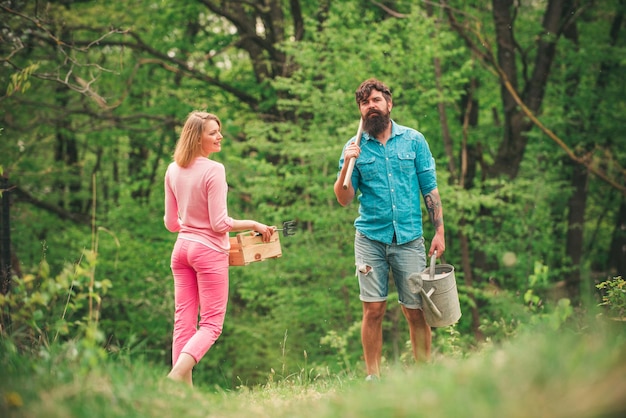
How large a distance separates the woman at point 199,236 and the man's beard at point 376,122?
41.6 inches

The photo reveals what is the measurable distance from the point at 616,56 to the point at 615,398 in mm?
12819

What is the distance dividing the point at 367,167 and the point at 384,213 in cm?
35

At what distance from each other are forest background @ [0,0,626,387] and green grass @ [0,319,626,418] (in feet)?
19.3

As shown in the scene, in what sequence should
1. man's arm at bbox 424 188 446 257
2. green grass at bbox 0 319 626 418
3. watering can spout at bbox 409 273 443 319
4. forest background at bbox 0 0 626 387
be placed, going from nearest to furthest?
green grass at bbox 0 319 626 418
watering can spout at bbox 409 273 443 319
man's arm at bbox 424 188 446 257
forest background at bbox 0 0 626 387

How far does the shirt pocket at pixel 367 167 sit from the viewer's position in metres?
4.49

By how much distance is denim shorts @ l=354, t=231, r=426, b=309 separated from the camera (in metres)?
4.42

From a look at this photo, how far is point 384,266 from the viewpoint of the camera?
4496mm

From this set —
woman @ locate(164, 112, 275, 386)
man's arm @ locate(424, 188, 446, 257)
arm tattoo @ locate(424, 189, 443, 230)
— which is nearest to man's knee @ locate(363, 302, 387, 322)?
man's arm @ locate(424, 188, 446, 257)

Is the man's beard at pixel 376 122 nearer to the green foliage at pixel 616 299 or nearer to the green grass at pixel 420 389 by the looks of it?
the green foliage at pixel 616 299

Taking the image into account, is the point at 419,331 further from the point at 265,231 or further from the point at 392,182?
the point at 265,231

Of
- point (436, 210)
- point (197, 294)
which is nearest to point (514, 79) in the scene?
point (436, 210)

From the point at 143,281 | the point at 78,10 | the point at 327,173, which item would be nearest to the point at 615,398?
the point at 327,173

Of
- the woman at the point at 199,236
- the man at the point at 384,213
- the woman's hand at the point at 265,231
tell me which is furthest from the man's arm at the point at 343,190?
the woman at the point at 199,236

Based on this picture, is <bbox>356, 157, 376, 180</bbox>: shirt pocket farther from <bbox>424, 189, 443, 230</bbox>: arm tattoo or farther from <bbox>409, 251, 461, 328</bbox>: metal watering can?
<bbox>409, 251, 461, 328</bbox>: metal watering can
